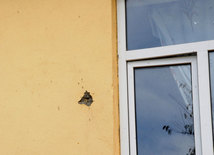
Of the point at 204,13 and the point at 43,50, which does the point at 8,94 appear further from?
the point at 204,13

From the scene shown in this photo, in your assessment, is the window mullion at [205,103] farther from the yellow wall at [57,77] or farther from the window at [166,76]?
the yellow wall at [57,77]

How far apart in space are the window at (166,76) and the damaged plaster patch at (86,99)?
0.70ft

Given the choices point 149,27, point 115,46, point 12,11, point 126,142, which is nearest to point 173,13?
point 149,27

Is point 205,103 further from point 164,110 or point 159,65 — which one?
point 159,65

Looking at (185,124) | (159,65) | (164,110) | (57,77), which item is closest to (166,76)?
(159,65)

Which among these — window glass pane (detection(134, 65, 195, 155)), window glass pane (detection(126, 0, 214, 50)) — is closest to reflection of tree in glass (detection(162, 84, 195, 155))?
window glass pane (detection(134, 65, 195, 155))

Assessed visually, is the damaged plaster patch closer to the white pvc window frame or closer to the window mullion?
the white pvc window frame

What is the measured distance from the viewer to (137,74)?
79.0 inches

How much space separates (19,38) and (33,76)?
33 centimetres

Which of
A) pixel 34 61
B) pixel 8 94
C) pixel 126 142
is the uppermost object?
pixel 34 61

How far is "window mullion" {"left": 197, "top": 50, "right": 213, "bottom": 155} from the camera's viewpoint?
173 cm

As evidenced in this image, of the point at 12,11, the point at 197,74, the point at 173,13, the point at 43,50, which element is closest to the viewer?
the point at 197,74

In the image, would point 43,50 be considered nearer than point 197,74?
No

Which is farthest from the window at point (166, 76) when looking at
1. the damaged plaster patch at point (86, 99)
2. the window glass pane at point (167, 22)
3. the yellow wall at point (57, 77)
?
the damaged plaster patch at point (86, 99)
